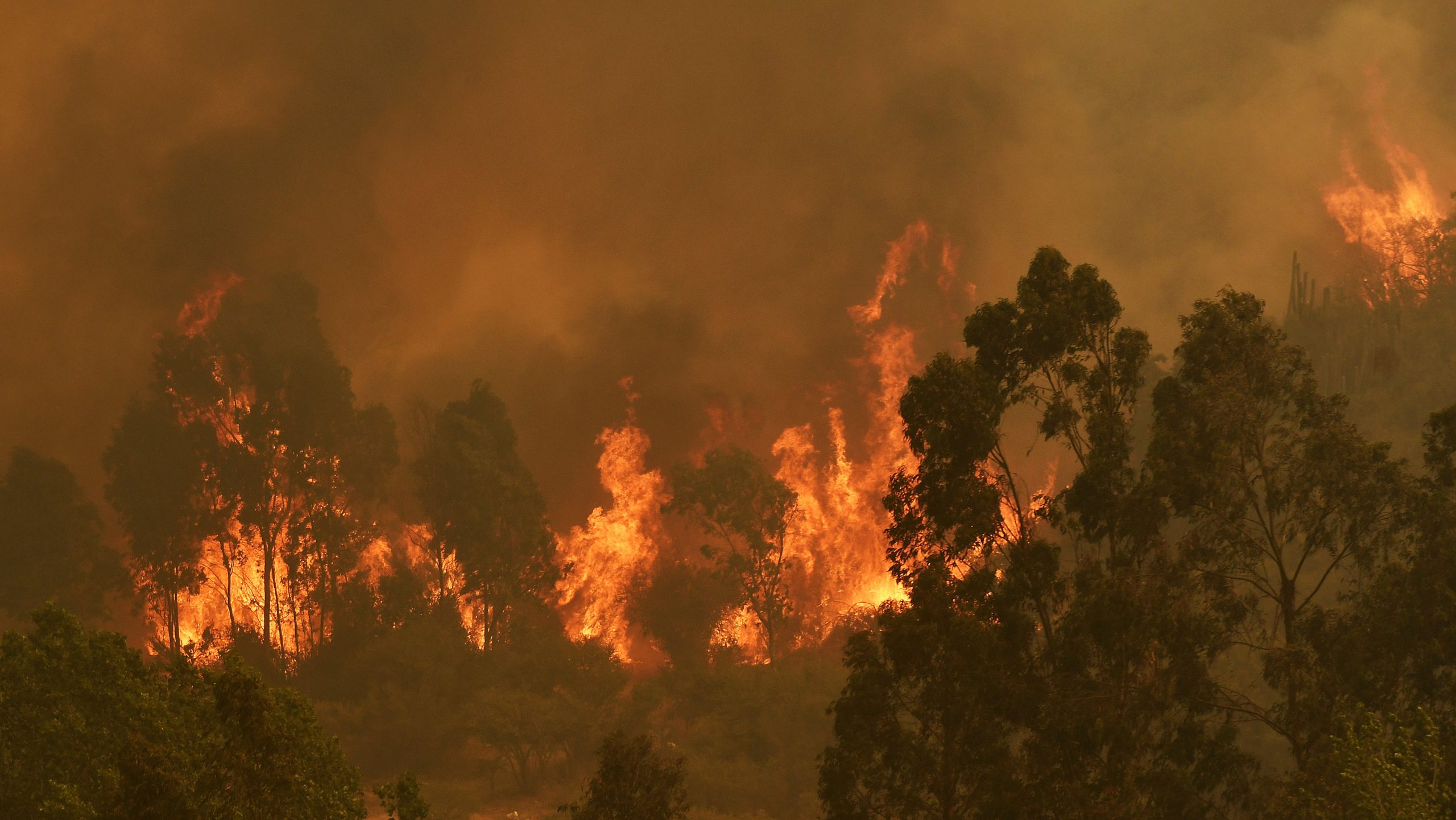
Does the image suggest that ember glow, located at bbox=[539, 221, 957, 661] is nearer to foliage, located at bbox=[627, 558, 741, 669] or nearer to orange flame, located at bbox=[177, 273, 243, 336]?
foliage, located at bbox=[627, 558, 741, 669]

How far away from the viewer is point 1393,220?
96062mm

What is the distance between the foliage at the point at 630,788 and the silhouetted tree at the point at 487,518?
5094cm

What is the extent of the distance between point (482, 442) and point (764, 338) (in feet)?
91.5

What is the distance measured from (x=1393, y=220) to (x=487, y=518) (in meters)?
70.2

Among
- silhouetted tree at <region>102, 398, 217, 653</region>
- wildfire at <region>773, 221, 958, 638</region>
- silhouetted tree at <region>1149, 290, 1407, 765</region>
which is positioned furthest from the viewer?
wildfire at <region>773, 221, 958, 638</region>

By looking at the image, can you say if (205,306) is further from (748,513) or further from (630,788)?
(630,788)

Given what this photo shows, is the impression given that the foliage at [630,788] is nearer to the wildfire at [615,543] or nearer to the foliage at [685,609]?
the foliage at [685,609]

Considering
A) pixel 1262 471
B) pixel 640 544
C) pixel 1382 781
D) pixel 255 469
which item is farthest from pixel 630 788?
pixel 640 544

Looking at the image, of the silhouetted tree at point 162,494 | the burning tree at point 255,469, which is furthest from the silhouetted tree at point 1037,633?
the silhouetted tree at point 162,494

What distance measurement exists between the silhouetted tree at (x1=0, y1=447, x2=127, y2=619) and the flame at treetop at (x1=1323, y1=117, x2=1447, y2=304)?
280 feet

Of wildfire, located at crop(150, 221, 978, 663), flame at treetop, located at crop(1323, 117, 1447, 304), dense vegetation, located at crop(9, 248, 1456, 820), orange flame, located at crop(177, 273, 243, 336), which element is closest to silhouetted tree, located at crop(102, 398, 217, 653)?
wildfire, located at crop(150, 221, 978, 663)

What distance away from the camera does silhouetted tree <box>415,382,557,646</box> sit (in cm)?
7688

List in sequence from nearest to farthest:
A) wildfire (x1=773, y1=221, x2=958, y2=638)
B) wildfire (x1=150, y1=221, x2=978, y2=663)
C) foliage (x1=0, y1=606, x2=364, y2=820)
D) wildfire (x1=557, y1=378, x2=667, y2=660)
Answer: foliage (x1=0, y1=606, x2=364, y2=820), wildfire (x1=150, y1=221, x2=978, y2=663), wildfire (x1=557, y1=378, x2=667, y2=660), wildfire (x1=773, y1=221, x2=958, y2=638)

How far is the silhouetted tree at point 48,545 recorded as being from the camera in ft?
259
